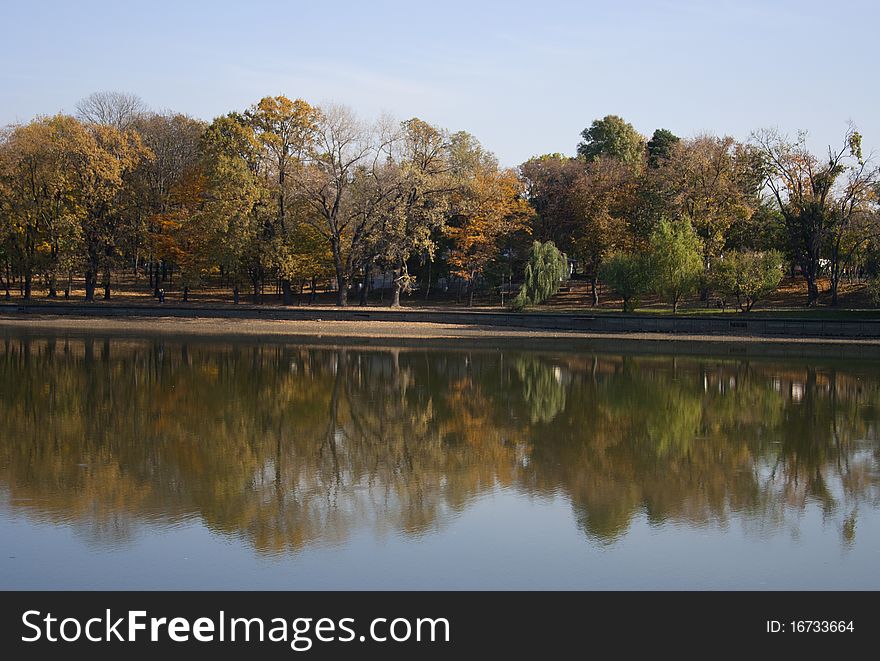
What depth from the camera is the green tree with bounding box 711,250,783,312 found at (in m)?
55.0

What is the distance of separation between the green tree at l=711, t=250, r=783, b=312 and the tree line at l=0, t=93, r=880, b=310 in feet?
0.37

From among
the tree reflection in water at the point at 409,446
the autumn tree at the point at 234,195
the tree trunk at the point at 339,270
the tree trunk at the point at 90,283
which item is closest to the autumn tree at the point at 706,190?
the tree trunk at the point at 339,270

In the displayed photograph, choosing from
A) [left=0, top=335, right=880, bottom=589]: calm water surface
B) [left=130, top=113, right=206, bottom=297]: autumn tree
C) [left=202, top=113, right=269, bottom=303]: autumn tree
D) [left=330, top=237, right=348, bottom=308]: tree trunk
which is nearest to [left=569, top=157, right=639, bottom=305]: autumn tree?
[left=330, top=237, right=348, bottom=308]: tree trunk

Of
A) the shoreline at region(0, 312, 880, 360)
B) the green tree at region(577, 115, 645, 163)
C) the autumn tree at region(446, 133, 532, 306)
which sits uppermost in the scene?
the green tree at region(577, 115, 645, 163)

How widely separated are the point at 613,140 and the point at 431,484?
7626 centimetres

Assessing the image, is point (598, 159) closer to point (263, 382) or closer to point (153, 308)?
point (153, 308)

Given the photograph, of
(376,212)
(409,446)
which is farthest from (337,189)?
(409,446)

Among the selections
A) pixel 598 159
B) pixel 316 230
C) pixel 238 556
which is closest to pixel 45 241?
pixel 316 230

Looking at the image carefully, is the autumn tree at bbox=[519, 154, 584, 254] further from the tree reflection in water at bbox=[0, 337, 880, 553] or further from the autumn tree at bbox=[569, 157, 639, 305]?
the tree reflection in water at bbox=[0, 337, 880, 553]

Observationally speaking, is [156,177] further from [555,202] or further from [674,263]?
[674,263]

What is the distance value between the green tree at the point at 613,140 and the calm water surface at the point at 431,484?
60.6 metres

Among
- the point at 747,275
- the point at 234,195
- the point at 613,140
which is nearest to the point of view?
the point at 747,275

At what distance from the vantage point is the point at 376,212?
201ft
